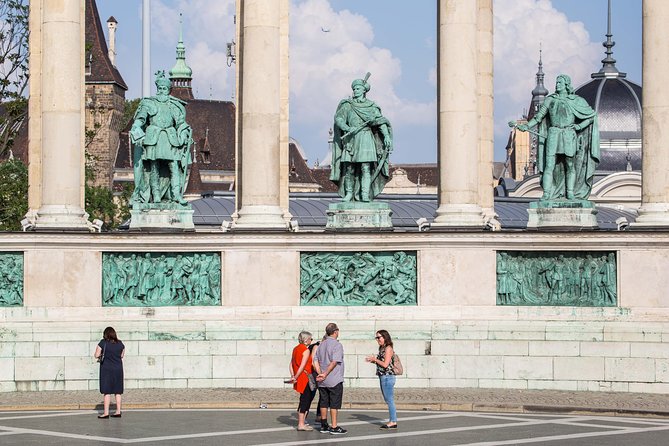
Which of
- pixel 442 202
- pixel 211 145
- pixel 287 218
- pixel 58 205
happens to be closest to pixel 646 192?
pixel 442 202

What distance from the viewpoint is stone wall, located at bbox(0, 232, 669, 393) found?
119ft

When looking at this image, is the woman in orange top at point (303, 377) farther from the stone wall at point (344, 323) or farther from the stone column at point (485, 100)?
the stone column at point (485, 100)

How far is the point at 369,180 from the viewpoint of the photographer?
38594 millimetres

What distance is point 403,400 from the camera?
3419 centimetres

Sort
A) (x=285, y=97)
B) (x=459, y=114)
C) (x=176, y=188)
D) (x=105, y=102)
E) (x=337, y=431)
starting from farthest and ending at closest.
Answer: (x=105, y=102) < (x=285, y=97) < (x=176, y=188) < (x=459, y=114) < (x=337, y=431)

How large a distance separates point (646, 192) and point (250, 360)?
374 inches

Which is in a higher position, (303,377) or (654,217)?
(654,217)

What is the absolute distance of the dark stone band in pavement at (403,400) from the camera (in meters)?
33.0

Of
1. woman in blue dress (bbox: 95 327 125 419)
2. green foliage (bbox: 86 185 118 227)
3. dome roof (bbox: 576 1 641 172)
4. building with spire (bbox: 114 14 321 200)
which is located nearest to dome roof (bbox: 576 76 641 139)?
dome roof (bbox: 576 1 641 172)

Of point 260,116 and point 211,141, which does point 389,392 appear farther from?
point 211,141

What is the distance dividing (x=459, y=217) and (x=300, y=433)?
9713mm

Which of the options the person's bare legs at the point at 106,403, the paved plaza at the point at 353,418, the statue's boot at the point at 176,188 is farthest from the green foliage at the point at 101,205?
the person's bare legs at the point at 106,403

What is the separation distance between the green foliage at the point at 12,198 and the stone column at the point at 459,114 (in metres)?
31.1

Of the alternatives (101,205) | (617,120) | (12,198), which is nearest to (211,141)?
(617,120)
